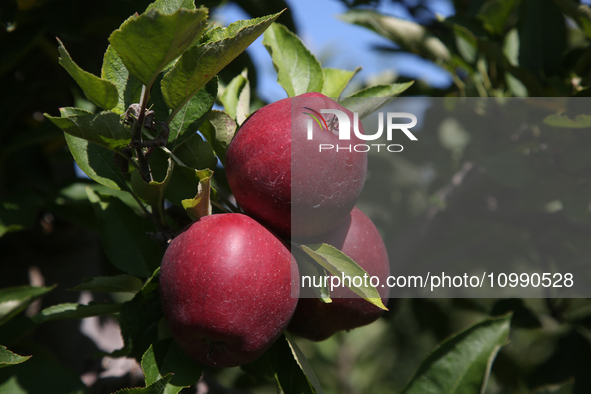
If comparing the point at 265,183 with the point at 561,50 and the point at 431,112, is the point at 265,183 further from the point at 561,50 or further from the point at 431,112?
the point at 431,112

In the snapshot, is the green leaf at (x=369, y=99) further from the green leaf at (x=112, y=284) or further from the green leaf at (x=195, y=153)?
the green leaf at (x=112, y=284)

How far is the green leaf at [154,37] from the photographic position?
0.48 meters

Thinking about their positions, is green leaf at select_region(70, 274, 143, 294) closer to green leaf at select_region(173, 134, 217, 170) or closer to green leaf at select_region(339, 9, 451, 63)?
green leaf at select_region(173, 134, 217, 170)

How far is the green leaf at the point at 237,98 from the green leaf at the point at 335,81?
0.47 feet

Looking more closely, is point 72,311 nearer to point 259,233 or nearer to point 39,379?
point 39,379

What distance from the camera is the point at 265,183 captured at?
636 mm

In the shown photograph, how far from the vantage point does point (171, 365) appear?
26.3 inches

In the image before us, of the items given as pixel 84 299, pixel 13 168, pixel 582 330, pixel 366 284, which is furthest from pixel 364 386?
pixel 366 284

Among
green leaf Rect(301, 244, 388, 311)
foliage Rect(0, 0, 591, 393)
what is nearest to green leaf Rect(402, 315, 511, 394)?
foliage Rect(0, 0, 591, 393)

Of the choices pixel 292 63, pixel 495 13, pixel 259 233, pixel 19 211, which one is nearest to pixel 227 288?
pixel 259 233

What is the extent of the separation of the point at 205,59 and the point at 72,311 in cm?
47

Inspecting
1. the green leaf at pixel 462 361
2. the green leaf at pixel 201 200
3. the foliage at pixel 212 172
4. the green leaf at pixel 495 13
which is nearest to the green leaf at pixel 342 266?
the foliage at pixel 212 172

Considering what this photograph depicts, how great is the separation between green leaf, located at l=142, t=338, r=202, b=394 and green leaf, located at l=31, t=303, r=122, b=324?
132mm

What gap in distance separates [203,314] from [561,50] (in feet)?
4.08
